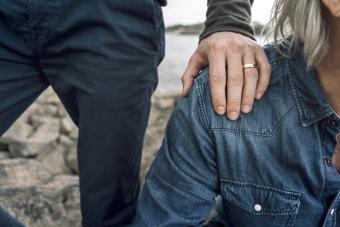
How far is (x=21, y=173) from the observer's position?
307 centimetres

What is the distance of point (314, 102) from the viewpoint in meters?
1.33

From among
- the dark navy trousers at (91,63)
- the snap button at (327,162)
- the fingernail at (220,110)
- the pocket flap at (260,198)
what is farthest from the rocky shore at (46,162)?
the snap button at (327,162)

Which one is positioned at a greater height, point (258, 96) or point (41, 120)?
point (258, 96)

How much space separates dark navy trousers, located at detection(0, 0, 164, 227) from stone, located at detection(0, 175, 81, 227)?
0.59m

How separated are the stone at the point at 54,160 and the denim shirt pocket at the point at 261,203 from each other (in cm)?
230

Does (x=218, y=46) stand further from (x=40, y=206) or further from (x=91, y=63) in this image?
(x=40, y=206)

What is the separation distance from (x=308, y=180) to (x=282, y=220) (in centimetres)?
14

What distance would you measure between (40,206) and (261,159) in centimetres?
111

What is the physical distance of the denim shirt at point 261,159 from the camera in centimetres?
134

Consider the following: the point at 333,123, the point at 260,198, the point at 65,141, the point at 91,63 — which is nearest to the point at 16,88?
the point at 91,63

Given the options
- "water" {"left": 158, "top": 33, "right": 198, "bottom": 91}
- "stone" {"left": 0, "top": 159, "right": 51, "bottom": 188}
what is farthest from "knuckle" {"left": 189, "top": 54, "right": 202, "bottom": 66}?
"water" {"left": 158, "top": 33, "right": 198, "bottom": 91}

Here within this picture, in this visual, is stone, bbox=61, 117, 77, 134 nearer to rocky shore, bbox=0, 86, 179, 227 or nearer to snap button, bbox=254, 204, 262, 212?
rocky shore, bbox=0, 86, 179, 227

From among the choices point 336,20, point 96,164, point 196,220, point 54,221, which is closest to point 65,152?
point 54,221

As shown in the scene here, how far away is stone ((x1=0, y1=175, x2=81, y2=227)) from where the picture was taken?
2.12 m
